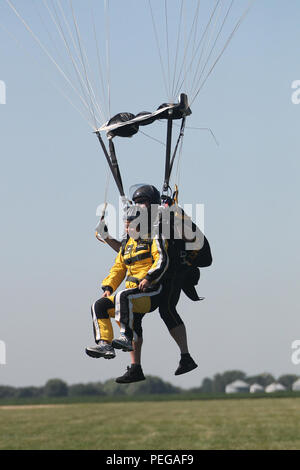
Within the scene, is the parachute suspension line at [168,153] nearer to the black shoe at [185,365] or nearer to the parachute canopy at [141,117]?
the parachute canopy at [141,117]

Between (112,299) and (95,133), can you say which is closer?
(112,299)

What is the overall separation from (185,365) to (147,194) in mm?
3010

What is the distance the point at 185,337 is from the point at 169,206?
2.34 meters

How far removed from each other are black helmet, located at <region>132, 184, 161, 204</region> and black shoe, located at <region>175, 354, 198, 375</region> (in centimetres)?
274

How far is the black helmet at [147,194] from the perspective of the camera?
44.9ft

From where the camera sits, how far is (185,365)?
13.9m

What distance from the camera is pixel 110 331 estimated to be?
1344 cm

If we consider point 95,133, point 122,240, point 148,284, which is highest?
point 95,133

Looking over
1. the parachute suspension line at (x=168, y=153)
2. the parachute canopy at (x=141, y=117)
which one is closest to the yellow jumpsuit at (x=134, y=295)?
the parachute suspension line at (x=168, y=153)

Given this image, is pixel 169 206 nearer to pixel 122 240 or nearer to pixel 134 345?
pixel 122 240

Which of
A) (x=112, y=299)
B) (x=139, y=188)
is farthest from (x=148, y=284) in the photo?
(x=139, y=188)

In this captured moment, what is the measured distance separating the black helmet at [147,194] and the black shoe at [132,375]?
2.83 metres

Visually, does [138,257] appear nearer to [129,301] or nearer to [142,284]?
[142,284]

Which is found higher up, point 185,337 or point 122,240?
point 122,240
